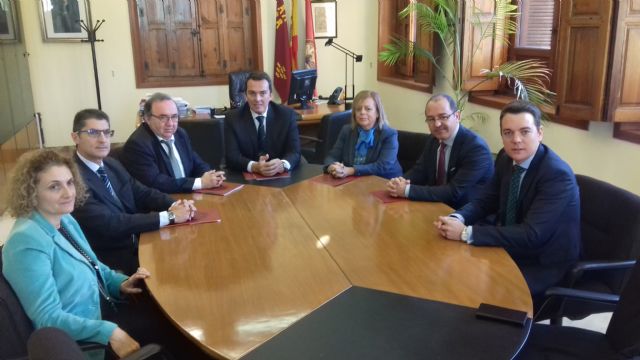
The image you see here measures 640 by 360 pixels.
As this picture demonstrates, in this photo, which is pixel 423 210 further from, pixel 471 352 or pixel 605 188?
pixel 471 352

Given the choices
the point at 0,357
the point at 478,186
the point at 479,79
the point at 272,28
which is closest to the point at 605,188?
the point at 478,186

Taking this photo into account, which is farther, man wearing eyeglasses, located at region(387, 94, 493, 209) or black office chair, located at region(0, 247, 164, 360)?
man wearing eyeglasses, located at region(387, 94, 493, 209)

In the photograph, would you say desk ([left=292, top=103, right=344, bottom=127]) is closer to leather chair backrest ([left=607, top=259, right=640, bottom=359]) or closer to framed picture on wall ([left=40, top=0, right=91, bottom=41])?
framed picture on wall ([left=40, top=0, right=91, bottom=41])

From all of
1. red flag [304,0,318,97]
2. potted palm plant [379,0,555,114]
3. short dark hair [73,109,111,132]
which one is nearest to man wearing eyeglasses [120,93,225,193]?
short dark hair [73,109,111,132]

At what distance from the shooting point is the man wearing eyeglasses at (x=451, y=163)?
2.56 metres

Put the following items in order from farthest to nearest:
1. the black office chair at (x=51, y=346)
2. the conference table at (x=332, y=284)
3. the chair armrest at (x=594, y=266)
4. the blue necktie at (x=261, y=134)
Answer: the blue necktie at (x=261, y=134) → the chair armrest at (x=594, y=266) → the conference table at (x=332, y=284) → the black office chair at (x=51, y=346)

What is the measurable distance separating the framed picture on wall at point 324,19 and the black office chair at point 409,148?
160 inches

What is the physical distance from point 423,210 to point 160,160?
1460mm

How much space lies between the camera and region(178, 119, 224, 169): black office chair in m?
4.18

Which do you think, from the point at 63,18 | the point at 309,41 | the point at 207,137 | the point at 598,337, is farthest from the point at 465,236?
the point at 63,18

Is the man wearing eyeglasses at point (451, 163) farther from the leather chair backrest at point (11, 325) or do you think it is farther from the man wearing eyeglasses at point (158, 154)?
the leather chair backrest at point (11, 325)

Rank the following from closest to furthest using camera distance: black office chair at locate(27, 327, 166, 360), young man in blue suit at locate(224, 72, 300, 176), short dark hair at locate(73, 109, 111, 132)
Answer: black office chair at locate(27, 327, 166, 360)
short dark hair at locate(73, 109, 111, 132)
young man in blue suit at locate(224, 72, 300, 176)

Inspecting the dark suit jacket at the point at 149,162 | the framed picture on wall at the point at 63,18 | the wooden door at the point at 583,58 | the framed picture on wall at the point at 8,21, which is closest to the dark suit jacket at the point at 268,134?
the dark suit jacket at the point at 149,162

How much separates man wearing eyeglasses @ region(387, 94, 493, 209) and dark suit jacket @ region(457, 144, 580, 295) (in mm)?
470
